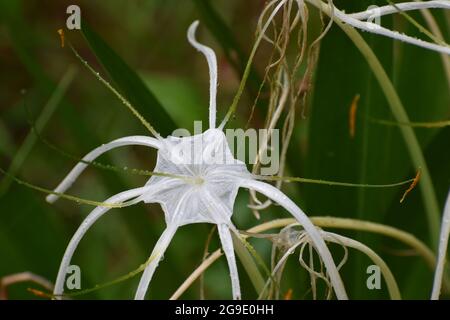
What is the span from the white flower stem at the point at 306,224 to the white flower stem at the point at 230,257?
23mm

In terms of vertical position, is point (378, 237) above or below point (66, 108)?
below

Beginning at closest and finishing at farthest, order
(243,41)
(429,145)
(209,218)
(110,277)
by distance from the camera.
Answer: (209,218) → (429,145) → (110,277) → (243,41)

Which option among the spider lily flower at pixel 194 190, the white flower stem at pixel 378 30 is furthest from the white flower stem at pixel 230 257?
the white flower stem at pixel 378 30

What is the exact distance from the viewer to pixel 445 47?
1.33 feet

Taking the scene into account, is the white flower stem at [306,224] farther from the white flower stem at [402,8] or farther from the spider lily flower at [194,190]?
the white flower stem at [402,8]

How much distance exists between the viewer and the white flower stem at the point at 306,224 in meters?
0.36

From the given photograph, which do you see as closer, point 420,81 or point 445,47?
point 445,47

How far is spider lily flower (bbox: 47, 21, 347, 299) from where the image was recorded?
0.38 meters

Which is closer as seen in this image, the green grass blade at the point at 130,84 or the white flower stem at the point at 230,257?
the white flower stem at the point at 230,257

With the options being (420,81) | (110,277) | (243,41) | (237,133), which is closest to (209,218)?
(237,133)

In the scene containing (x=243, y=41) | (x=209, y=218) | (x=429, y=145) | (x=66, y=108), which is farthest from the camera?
(x=243, y=41)

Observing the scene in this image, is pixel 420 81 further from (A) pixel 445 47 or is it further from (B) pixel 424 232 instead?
(A) pixel 445 47
